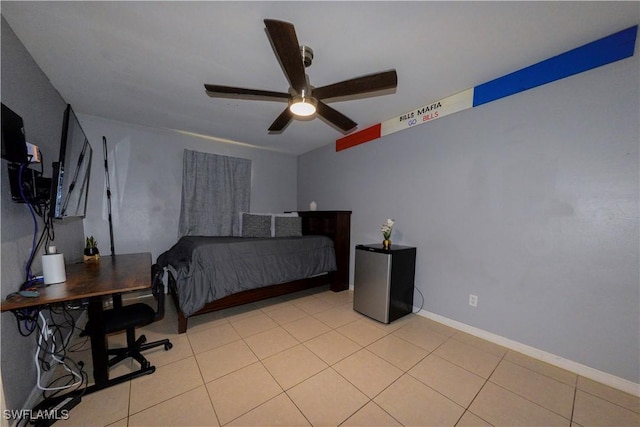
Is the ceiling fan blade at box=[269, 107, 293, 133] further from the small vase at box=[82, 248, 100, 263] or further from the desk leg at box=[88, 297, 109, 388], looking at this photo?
the small vase at box=[82, 248, 100, 263]

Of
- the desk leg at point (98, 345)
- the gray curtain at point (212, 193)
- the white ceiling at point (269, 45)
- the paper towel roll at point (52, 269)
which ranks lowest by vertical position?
the desk leg at point (98, 345)

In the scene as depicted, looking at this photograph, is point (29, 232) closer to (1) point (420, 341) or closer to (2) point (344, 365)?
(2) point (344, 365)

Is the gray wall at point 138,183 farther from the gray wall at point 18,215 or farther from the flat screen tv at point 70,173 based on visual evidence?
the gray wall at point 18,215

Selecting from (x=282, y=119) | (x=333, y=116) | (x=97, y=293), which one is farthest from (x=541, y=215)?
(x=97, y=293)

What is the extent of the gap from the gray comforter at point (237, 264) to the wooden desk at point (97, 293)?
0.44 m

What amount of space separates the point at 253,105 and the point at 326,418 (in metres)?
2.73

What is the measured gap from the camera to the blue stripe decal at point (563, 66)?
1.41 metres

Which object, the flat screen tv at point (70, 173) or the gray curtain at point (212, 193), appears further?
the gray curtain at point (212, 193)

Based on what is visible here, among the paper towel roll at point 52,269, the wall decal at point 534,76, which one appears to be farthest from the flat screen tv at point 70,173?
the wall decal at point 534,76

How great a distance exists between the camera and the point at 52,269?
1357 mm

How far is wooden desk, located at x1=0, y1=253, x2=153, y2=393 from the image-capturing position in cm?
111

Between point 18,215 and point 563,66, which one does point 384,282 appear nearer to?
point 563,66

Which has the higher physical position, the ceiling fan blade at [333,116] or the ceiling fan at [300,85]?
the ceiling fan at [300,85]

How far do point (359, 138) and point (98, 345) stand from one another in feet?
10.8
